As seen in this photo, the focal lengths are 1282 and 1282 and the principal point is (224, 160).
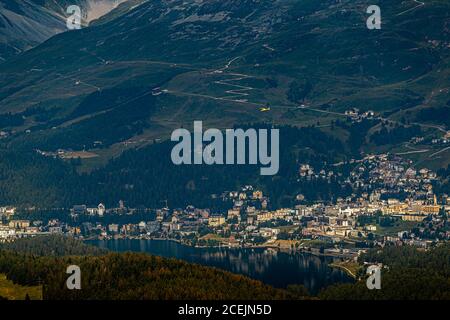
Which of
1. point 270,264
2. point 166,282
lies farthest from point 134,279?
point 270,264

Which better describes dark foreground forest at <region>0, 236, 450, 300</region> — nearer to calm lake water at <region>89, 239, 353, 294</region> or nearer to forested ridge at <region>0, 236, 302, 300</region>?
forested ridge at <region>0, 236, 302, 300</region>

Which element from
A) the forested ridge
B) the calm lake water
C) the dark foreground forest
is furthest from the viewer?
the calm lake water

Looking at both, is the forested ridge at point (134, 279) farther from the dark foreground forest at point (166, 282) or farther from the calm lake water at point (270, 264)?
the calm lake water at point (270, 264)

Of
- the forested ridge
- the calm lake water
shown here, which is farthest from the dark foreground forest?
the calm lake water

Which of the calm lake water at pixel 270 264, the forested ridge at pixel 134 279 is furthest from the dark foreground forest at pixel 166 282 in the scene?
the calm lake water at pixel 270 264

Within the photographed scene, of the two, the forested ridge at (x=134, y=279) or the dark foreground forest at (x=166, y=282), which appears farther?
the dark foreground forest at (x=166, y=282)
